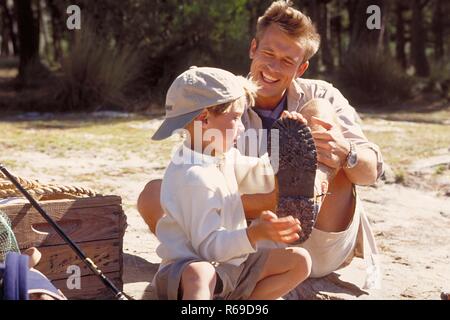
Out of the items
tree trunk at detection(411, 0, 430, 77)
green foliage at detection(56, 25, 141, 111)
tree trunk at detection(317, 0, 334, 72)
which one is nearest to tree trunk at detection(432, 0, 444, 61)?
tree trunk at detection(411, 0, 430, 77)

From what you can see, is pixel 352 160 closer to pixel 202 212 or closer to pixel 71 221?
pixel 202 212

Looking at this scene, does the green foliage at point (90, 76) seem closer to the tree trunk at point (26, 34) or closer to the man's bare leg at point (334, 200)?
the tree trunk at point (26, 34)

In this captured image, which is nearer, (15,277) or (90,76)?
(15,277)

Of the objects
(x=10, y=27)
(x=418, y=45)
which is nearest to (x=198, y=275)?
(x=418, y=45)

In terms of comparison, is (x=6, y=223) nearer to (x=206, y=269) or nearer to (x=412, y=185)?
(x=206, y=269)

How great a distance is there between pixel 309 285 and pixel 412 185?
9.36 feet

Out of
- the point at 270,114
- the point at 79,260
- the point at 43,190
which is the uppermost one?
the point at 270,114

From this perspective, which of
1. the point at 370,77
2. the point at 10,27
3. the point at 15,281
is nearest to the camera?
the point at 15,281

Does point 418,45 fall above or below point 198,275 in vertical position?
below

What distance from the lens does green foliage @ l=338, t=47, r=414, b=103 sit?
1318 centimetres

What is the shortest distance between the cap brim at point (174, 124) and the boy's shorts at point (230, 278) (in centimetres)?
43

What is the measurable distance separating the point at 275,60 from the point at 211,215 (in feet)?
3.71

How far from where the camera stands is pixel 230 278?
2.84 metres

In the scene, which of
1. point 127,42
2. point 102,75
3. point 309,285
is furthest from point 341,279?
point 127,42
